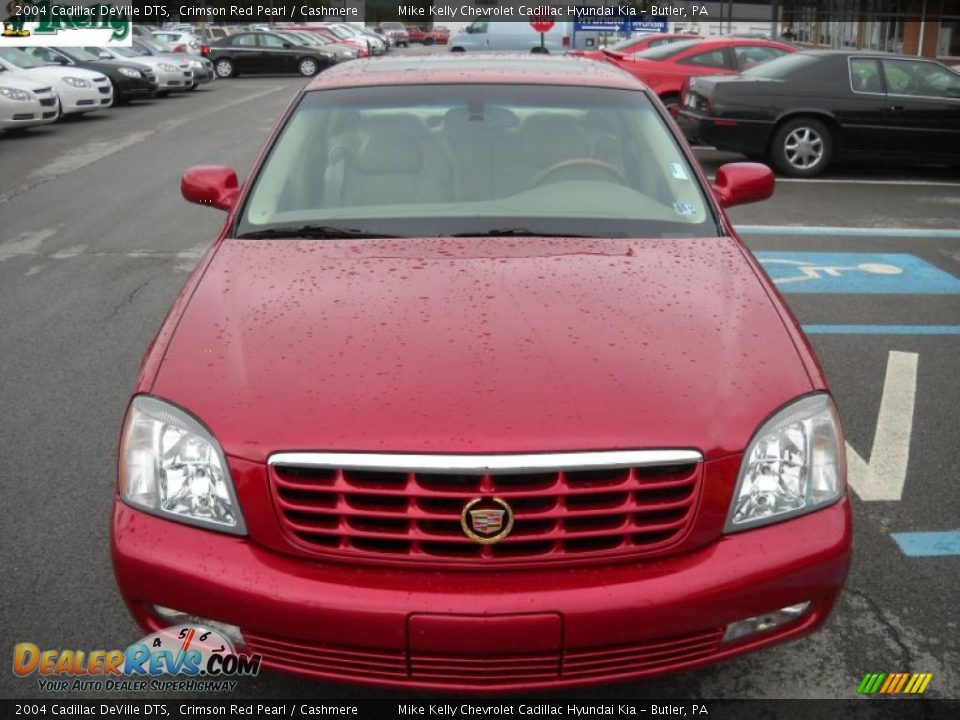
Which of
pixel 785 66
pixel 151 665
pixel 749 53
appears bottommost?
pixel 151 665

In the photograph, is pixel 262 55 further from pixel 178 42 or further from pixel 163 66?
pixel 163 66

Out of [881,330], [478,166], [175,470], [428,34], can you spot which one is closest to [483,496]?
[175,470]

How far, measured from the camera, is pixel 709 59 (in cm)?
1558

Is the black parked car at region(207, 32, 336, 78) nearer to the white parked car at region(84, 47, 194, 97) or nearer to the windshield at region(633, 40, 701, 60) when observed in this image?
the white parked car at region(84, 47, 194, 97)

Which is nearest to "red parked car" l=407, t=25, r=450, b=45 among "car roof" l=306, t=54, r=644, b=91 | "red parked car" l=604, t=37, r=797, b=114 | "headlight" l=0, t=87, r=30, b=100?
"headlight" l=0, t=87, r=30, b=100

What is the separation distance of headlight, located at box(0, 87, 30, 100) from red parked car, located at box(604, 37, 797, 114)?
894 cm

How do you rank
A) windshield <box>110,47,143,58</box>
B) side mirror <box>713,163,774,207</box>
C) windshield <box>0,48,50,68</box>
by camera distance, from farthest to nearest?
windshield <box>110,47,143,58</box> → windshield <box>0,48,50,68</box> → side mirror <box>713,163,774,207</box>

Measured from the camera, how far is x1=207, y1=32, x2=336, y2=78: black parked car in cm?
3344

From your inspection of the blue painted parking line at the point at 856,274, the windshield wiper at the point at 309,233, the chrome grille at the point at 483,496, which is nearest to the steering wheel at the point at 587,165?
the windshield wiper at the point at 309,233

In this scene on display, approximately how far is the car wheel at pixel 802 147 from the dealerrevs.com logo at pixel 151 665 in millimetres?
10609

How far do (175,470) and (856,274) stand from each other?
6420mm

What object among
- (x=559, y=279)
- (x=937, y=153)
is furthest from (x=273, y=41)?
(x=559, y=279)

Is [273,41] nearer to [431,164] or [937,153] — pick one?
[937,153]

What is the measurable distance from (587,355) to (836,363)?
3356mm
